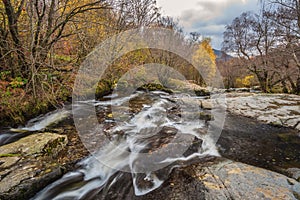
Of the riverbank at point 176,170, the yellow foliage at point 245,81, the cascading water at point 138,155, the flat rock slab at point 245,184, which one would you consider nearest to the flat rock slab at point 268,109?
the riverbank at point 176,170

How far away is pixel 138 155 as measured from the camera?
3.55 meters

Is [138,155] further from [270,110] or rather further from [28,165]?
[270,110]

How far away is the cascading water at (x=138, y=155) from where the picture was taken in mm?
2678

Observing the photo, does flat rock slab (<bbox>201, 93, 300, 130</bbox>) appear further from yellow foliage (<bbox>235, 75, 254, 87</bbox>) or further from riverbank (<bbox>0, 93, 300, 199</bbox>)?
yellow foliage (<bbox>235, 75, 254, 87</bbox>)

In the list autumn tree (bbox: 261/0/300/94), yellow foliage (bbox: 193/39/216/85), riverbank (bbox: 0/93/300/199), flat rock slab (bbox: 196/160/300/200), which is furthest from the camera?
yellow foliage (bbox: 193/39/216/85)

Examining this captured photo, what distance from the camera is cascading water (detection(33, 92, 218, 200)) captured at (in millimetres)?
2678

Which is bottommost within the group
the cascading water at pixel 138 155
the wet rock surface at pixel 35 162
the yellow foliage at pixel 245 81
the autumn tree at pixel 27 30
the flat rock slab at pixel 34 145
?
the cascading water at pixel 138 155

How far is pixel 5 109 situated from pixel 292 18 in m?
10.5

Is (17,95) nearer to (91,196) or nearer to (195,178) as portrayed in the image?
(91,196)

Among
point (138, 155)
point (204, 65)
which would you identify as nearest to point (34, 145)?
point (138, 155)

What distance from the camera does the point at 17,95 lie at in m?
4.60

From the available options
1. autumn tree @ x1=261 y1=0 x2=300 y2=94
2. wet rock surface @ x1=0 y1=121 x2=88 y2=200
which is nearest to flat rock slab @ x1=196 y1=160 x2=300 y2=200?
wet rock surface @ x1=0 y1=121 x2=88 y2=200

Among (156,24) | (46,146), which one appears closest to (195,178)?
(46,146)

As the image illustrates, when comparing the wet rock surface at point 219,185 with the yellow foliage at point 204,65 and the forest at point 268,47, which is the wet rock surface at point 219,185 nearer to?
the forest at point 268,47
